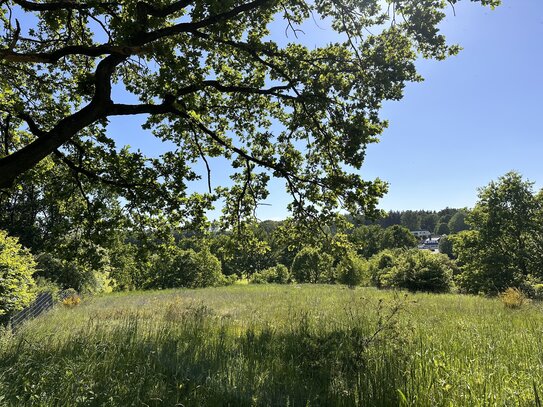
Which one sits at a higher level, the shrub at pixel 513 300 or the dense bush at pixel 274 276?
the shrub at pixel 513 300

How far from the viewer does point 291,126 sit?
9328mm

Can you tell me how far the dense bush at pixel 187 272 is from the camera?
50969mm

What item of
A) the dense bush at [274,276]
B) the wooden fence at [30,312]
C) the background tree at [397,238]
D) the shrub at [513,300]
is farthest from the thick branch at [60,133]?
the background tree at [397,238]

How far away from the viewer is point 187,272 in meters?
51.0

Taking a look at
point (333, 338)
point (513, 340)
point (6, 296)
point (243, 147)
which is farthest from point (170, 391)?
point (243, 147)

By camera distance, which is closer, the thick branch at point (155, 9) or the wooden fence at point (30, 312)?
the thick branch at point (155, 9)

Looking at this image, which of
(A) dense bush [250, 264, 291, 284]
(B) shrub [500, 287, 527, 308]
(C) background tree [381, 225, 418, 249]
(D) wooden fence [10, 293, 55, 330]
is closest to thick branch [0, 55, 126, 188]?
(D) wooden fence [10, 293, 55, 330]

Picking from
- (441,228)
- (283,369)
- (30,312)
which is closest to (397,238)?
(30,312)

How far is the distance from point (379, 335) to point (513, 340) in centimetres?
237

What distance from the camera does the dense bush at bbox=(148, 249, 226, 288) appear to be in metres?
51.0

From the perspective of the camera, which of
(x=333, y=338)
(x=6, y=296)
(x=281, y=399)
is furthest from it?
(x=6, y=296)

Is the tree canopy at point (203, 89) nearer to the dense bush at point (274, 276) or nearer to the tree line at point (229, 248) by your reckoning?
the tree line at point (229, 248)

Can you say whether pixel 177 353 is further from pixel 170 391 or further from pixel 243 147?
pixel 243 147

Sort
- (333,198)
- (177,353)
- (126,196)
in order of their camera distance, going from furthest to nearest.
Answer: (333,198), (126,196), (177,353)
